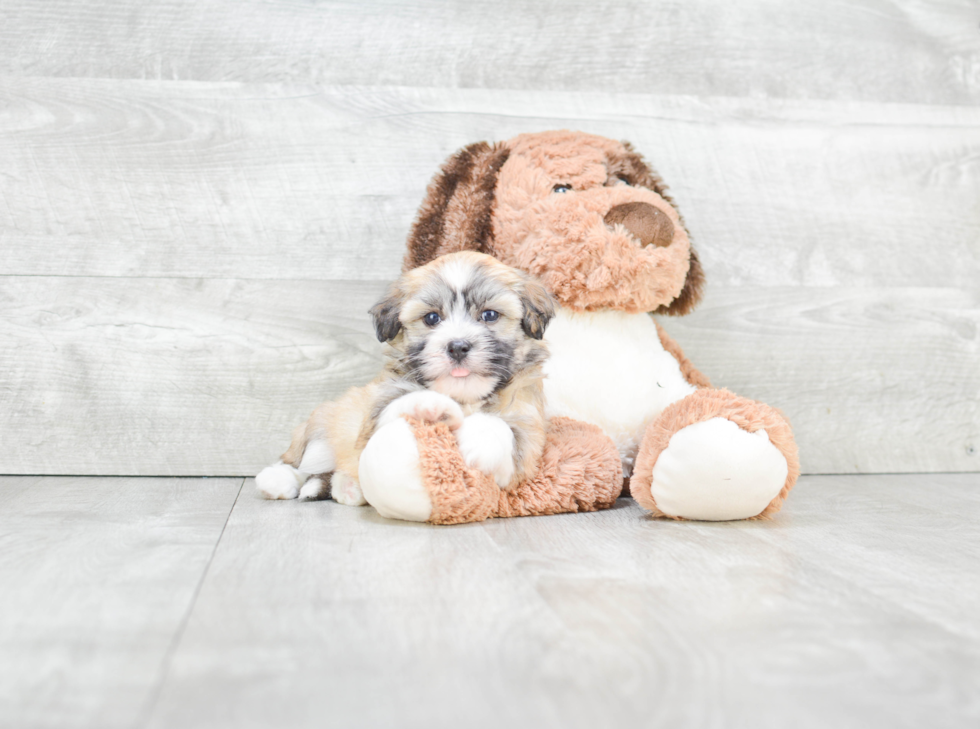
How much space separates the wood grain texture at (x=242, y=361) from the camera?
1.90m

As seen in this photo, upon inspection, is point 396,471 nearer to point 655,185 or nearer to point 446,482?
point 446,482

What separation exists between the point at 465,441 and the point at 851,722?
75cm

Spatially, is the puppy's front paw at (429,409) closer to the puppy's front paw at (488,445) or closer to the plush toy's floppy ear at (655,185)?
the puppy's front paw at (488,445)

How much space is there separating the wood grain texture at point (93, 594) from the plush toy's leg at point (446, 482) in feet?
0.91

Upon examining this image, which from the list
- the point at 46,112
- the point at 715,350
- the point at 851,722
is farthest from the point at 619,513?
the point at 46,112

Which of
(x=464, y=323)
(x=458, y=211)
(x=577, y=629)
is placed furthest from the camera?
(x=458, y=211)

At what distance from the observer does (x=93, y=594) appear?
952 mm

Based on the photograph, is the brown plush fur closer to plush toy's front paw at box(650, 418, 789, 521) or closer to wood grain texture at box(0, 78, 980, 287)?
plush toy's front paw at box(650, 418, 789, 521)

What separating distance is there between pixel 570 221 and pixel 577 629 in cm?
93

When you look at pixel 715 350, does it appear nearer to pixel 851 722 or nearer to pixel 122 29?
pixel 851 722

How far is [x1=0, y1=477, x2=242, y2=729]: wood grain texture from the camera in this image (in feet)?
2.26

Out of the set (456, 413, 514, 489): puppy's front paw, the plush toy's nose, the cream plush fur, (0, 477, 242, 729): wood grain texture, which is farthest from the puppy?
(0, 477, 242, 729): wood grain texture

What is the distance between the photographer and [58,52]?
1912mm

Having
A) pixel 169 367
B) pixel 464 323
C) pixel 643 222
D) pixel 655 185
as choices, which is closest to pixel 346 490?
pixel 464 323
